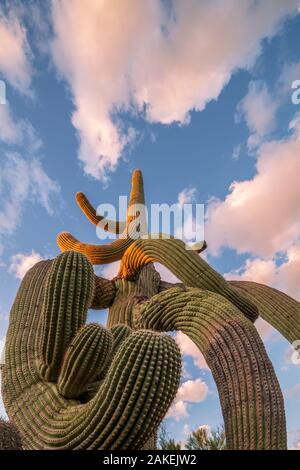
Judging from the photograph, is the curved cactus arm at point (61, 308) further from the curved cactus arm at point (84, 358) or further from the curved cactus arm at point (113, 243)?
the curved cactus arm at point (113, 243)

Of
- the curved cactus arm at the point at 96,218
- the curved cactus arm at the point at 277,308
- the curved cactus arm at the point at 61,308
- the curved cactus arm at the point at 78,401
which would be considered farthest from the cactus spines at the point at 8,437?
the curved cactus arm at the point at 96,218

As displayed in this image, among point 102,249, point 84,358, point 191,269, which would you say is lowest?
point 84,358

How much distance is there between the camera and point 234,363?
11.0 ft

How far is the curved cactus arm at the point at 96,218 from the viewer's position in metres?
7.26

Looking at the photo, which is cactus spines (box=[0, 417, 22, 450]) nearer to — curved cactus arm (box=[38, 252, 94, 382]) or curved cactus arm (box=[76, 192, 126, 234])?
curved cactus arm (box=[38, 252, 94, 382])

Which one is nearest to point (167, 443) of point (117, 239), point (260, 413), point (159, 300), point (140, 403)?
point (117, 239)

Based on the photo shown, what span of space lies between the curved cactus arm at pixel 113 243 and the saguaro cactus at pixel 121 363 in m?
1.73

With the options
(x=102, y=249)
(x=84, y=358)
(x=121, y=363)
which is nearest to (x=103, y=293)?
(x=102, y=249)

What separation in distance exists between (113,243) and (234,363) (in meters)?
3.62

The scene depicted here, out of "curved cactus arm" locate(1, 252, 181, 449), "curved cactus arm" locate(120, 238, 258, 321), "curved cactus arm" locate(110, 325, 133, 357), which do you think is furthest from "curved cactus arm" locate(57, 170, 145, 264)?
"curved cactus arm" locate(110, 325, 133, 357)

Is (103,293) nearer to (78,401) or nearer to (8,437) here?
(78,401)
